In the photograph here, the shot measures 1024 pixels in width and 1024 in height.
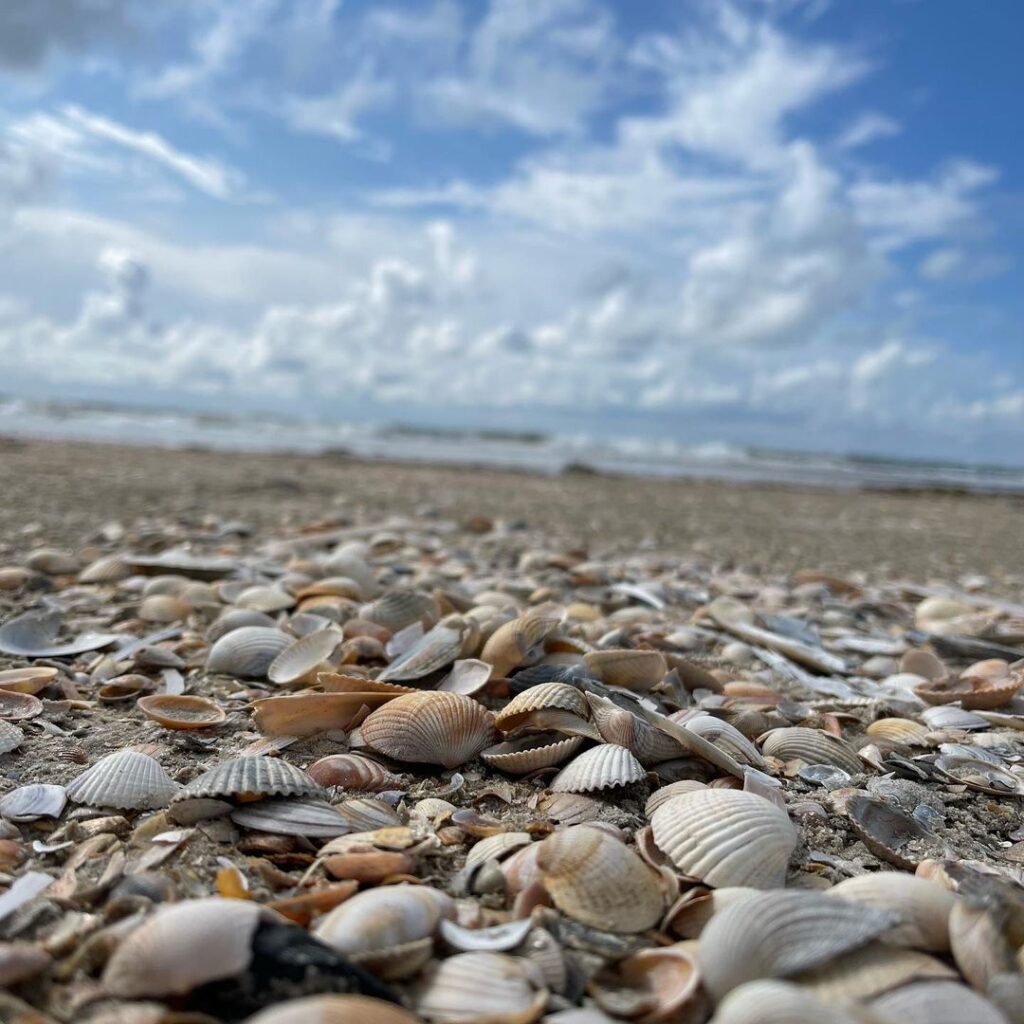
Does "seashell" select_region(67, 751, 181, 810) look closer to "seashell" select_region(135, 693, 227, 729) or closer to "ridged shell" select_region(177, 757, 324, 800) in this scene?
"ridged shell" select_region(177, 757, 324, 800)

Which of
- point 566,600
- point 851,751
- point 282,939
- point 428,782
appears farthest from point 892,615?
point 282,939

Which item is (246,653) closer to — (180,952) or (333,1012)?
(180,952)

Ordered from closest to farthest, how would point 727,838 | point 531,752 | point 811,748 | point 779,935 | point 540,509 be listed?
1. point 779,935
2. point 727,838
3. point 531,752
4. point 811,748
5. point 540,509

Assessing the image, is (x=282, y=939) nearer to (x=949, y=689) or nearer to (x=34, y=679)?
(x=34, y=679)

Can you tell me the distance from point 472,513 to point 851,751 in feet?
20.8

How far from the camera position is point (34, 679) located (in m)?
2.40

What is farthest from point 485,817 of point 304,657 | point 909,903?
point 304,657

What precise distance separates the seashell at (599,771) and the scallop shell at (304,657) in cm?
103

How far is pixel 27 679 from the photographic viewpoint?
239 centimetres

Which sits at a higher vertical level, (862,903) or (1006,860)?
(862,903)

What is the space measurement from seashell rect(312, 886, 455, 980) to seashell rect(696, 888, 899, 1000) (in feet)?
1.47

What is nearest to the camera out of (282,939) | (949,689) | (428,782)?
(282,939)

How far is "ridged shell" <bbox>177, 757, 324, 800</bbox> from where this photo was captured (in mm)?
1660

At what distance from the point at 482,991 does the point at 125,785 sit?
3.19ft
